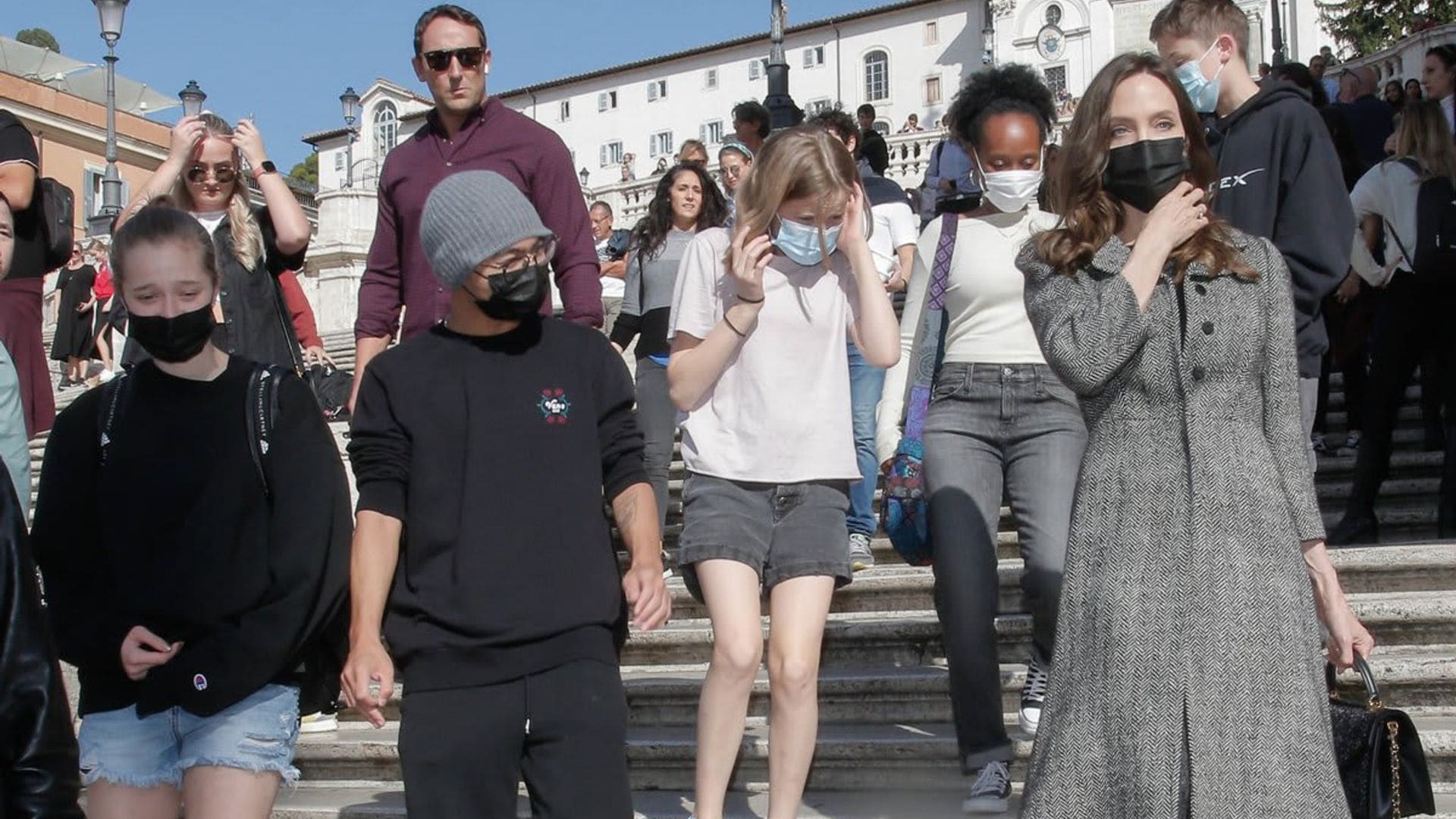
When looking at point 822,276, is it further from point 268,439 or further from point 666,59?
point 666,59

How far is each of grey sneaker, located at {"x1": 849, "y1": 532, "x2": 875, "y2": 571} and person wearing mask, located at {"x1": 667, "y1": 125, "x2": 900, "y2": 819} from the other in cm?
236

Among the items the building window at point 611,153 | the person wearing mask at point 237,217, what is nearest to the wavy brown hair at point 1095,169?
the person wearing mask at point 237,217

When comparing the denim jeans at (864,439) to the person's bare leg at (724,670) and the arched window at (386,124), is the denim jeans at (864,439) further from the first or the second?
the arched window at (386,124)

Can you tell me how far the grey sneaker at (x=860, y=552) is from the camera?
23.2 ft

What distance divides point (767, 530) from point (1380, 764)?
5.92 feet

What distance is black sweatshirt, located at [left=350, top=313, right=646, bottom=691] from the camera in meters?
3.50

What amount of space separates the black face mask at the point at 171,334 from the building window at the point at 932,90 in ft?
225

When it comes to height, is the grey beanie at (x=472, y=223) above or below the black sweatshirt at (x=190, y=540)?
above

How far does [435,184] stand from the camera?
16.5ft

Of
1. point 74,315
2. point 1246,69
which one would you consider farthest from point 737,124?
point 74,315

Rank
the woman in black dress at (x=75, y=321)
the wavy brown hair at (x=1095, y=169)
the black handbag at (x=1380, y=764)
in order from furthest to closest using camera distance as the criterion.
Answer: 1. the woman in black dress at (x=75, y=321)
2. the wavy brown hair at (x=1095, y=169)
3. the black handbag at (x=1380, y=764)

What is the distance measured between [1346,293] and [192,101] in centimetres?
2018

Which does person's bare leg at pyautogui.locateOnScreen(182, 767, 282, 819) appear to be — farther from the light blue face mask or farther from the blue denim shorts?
the light blue face mask

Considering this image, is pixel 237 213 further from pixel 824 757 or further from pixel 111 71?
pixel 111 71
